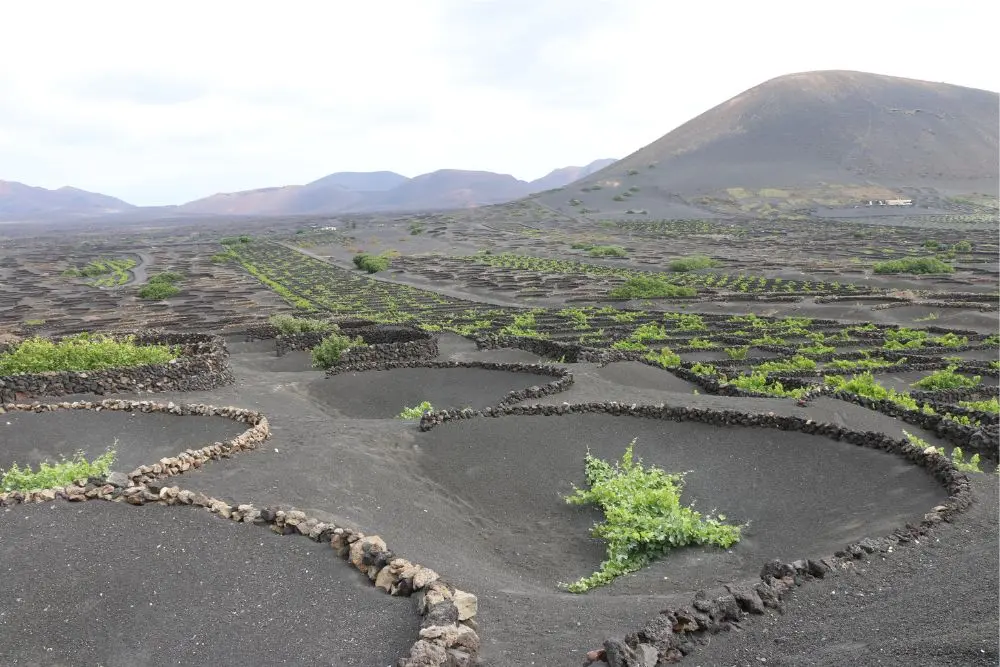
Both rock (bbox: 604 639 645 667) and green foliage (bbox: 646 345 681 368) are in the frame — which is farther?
green foliage (bbox: 646 345 681 368)

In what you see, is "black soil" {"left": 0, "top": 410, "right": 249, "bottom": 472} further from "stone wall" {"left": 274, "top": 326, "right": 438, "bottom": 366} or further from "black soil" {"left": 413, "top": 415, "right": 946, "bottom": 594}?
"stone wall" {"left": 274, "top": 326, "right": 438, "bottom": 366}

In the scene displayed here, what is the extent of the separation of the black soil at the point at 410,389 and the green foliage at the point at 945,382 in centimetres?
1329

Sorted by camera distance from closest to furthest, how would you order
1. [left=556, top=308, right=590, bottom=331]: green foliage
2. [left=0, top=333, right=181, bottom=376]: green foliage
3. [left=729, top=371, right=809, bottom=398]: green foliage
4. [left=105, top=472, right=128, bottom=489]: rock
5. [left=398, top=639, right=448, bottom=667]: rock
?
[left=398, top=639, right=448, bottom=667]: rock → [left=105, top=472, right=128, bottom=489]: rock → [left=729, top=371, right=809, bottom=398]: green foliage → [left=0, top=333, right=181, bottom=376]: green foliage → [left=556, top=308, right=590, bottom=331]: green foliage

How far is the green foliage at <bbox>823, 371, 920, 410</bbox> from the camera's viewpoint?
1995cm

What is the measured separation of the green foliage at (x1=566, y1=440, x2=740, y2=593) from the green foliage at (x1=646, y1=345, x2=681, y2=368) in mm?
11718

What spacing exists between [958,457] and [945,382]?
10616 millimetres

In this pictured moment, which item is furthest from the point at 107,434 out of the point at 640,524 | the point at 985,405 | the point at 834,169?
the point at 834,169

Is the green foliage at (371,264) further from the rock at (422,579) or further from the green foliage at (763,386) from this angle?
the rock at (422,579)

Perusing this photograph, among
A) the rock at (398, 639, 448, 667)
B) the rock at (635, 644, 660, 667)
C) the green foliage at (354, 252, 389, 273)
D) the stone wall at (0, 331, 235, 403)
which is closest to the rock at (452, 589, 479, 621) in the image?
the rock at (398, 639, 448, 667)

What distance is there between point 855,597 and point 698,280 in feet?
180

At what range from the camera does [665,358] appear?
27.9m

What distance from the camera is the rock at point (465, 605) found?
7633 mm

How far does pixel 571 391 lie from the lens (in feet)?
69.2

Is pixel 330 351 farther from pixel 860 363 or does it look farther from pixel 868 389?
pixel 860 363
